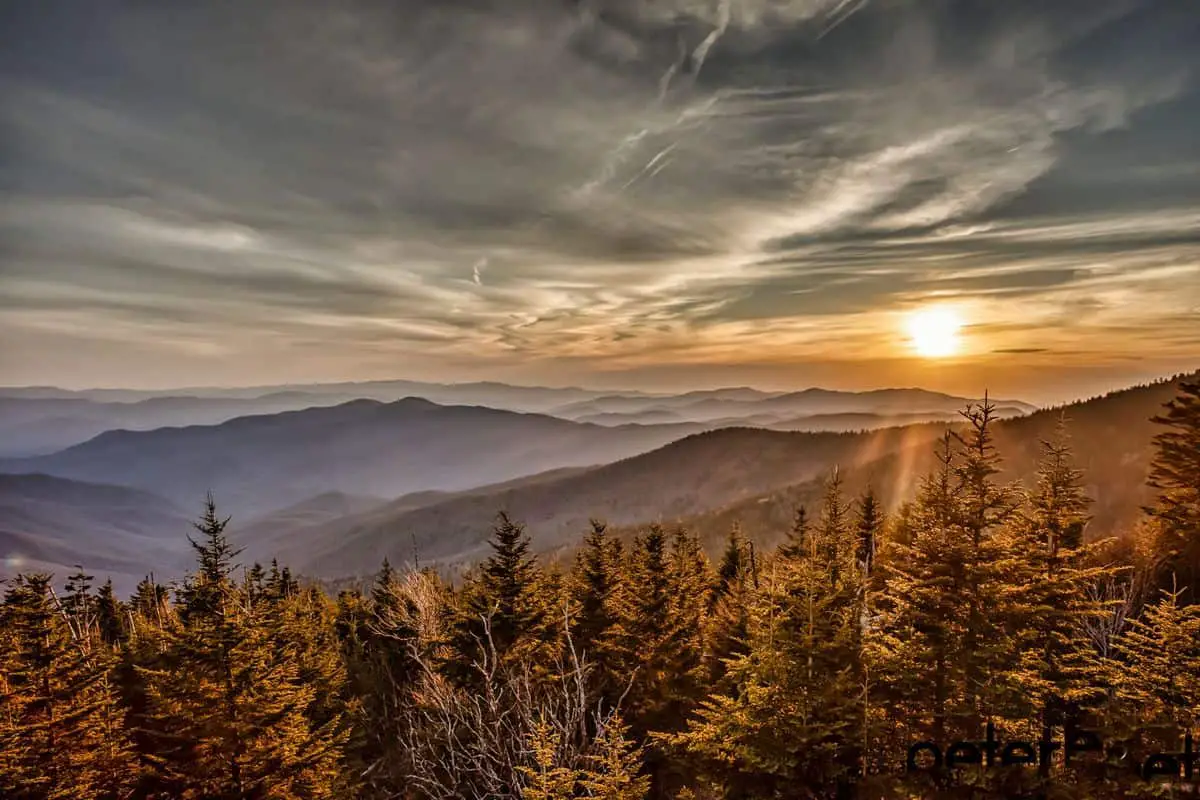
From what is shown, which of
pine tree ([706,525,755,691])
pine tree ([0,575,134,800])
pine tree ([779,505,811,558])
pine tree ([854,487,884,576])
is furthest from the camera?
pine tree ([854,487,884,576])

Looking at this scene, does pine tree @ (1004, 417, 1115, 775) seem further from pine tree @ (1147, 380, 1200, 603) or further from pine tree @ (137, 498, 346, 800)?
pine tree @ (137, 498, 346, 800)

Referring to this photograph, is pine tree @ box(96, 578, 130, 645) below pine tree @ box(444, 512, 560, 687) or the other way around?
below

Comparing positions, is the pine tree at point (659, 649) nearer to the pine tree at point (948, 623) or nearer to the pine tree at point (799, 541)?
the pine tree at point (799, 541)

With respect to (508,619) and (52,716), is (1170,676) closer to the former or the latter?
(508,619)

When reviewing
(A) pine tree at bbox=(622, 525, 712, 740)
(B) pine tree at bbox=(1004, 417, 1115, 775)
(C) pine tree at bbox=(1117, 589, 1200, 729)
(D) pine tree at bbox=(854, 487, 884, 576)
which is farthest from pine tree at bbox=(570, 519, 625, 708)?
(C) pine tree at bbox=(1117, 589, 1200, 729)

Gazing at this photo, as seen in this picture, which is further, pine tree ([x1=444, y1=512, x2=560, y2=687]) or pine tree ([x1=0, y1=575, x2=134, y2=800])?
pine tree ([x1=444, y1=512, x2=560, y2=687])

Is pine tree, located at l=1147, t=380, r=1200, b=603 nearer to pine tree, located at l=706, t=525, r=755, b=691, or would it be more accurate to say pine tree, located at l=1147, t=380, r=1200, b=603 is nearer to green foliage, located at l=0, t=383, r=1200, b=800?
green foliage, located at l=0, t=383, r=1200, b=800

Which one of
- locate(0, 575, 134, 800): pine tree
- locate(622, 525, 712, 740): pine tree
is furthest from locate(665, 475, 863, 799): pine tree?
locate(0, 575, 134, 800): pine tree

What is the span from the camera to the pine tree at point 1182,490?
Answer: 926 inches

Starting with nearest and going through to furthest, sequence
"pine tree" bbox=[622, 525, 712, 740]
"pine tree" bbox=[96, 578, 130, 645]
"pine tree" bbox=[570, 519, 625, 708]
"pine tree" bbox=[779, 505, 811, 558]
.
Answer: "pine tree" bbox=[622, 525, 712, 740]
"pine tree" bbox=[570, 519, 625, 708]
"pine tree" bbox=[779, 505, 811, 558]
"pine tree" bbox=[96, 578, 130, 645]

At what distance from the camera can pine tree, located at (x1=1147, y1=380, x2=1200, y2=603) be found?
23516mm

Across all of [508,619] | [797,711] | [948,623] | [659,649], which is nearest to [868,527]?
[659,649]

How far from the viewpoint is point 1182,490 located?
2450 centimetres

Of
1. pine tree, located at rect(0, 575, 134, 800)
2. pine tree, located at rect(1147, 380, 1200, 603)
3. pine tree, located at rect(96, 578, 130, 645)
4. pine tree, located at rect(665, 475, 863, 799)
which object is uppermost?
pine tree, located at rect(1147, 380, 1200, 603)
